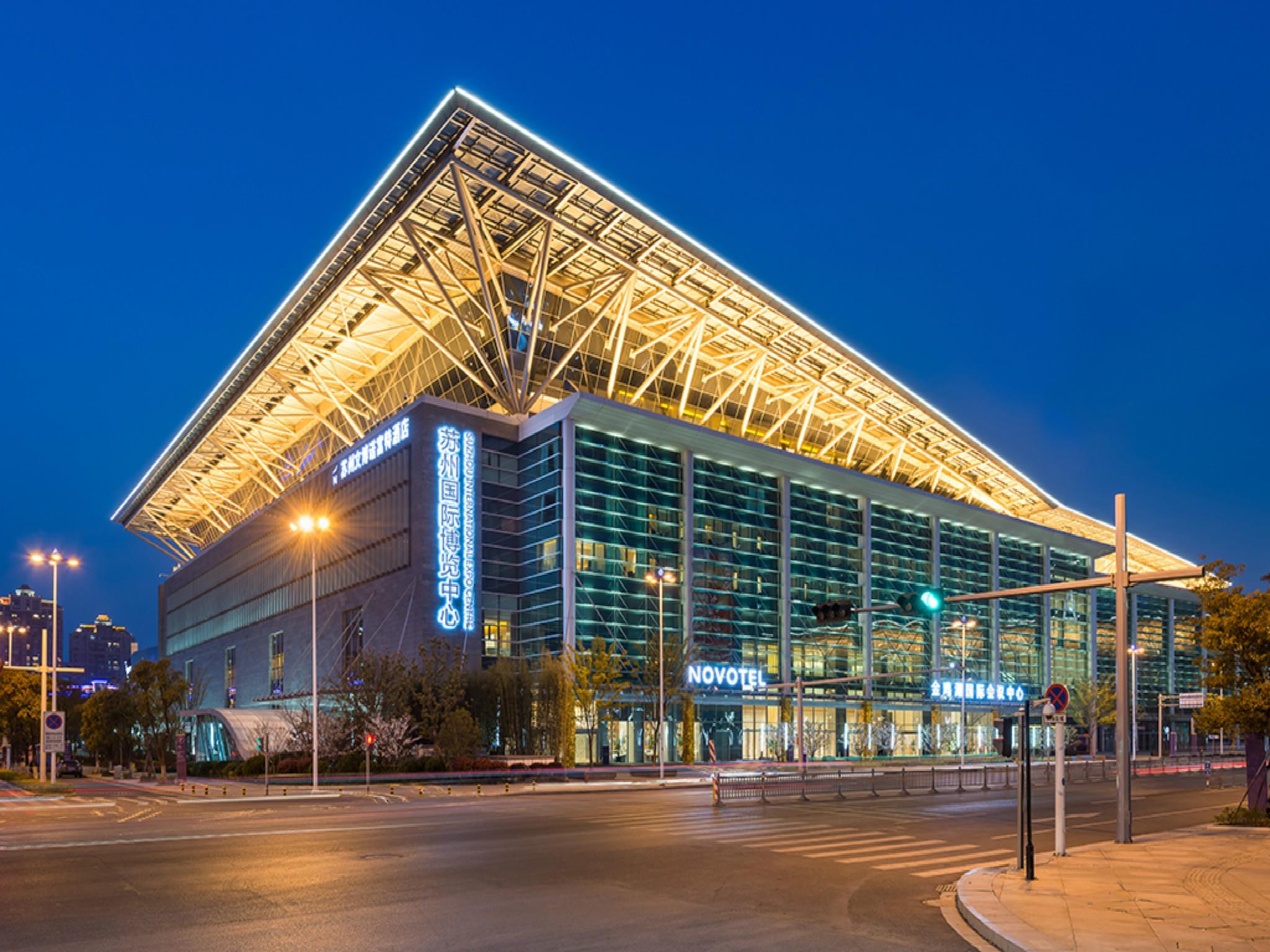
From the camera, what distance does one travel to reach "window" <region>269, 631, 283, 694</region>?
92.7 m

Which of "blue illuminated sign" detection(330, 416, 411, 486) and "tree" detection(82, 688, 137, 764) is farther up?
"blue illuminated sign" detection(330, 416, 411, 486)

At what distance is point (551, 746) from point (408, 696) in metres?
8.96

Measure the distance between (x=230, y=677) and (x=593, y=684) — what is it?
2436 inches

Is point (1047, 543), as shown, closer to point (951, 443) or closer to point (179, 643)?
point (951, 443)

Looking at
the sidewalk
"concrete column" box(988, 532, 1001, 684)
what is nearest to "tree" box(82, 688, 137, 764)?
the sidewalk

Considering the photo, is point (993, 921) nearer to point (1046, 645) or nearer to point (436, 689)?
point (436, 689)

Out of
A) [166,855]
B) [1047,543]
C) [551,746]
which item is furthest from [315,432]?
[166,855]

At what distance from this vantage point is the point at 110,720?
8044cm

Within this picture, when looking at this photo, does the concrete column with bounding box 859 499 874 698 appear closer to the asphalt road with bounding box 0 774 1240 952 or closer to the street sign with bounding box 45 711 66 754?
the asphalt road with bounding box 0 774 1240 952

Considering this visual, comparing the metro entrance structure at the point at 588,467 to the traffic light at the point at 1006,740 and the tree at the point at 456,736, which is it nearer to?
the tree at the point at 456,736

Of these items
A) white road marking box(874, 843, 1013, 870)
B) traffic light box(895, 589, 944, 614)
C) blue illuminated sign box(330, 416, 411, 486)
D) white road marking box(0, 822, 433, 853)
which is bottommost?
white road marking box(0, 822, 433, 853)

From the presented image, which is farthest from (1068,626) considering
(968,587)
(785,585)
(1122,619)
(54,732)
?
(54,732)

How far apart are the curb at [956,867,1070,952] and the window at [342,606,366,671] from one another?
63.3 metres

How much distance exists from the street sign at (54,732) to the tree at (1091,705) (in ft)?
288
